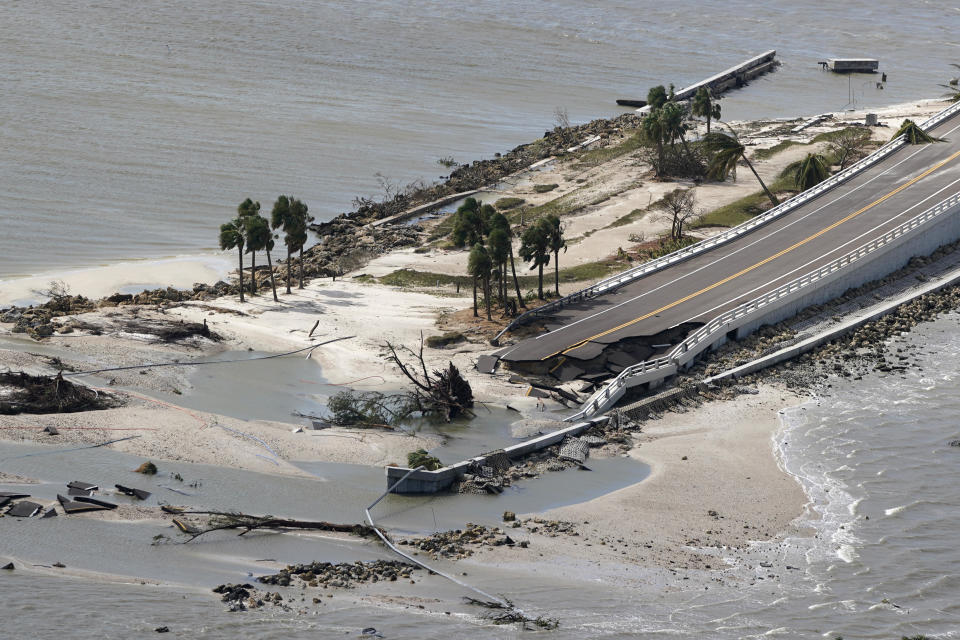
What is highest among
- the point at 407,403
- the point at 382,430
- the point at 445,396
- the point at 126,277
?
the point at 126,277

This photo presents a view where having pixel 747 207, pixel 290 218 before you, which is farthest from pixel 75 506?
pixel 747 207

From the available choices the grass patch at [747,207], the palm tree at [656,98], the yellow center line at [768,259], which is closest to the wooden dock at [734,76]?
the palm tree at [656,98]

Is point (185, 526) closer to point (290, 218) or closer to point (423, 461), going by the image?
point (423, 461)

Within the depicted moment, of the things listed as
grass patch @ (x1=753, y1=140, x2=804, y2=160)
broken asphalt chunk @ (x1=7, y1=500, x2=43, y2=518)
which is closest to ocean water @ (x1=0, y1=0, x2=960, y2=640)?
broken asphalt chunk @ (x1=7, y1=500, x2=43, y2=518)

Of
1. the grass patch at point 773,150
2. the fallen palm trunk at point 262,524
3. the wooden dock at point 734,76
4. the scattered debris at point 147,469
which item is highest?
the wooden dock at point 734,76

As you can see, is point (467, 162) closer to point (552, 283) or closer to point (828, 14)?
point (552, 283)

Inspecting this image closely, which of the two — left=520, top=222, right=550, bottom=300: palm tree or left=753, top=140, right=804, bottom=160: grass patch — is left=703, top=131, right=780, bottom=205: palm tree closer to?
left=753, top=140, right=804, bottom=160: grass patch

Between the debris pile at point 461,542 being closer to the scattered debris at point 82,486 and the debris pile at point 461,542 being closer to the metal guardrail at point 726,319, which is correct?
the metal guardrail at point 726,319
